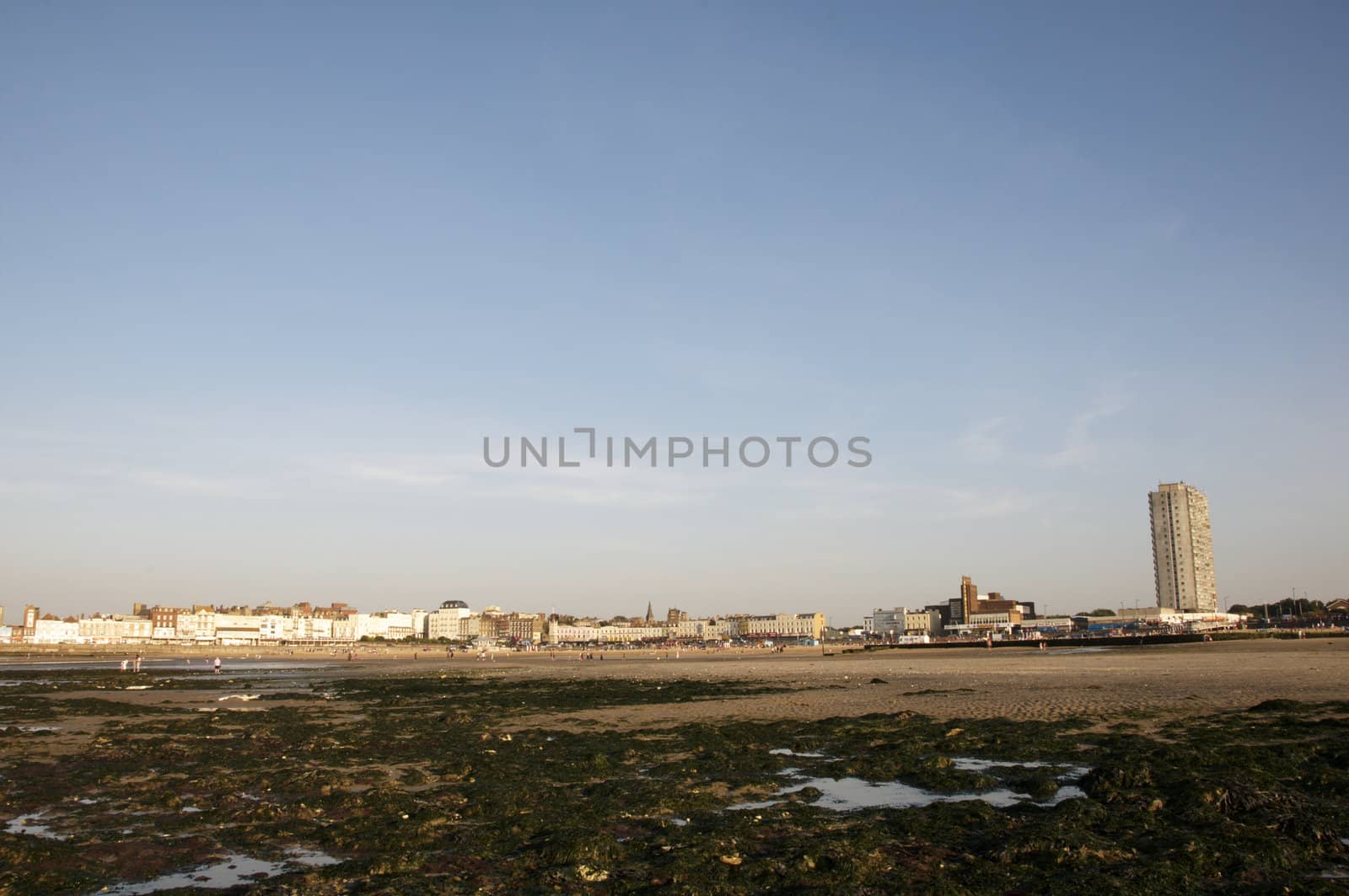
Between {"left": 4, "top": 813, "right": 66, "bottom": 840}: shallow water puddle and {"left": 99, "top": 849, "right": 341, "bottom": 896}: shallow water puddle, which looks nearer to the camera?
{"left": 99, "top": 849, "right": 341, "bottom": 896}: shallow water puddle

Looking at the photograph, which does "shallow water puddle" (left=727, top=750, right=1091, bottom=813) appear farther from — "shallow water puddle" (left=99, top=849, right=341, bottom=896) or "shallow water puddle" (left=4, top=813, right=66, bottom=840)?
"shallow water puddle" (left=4, top=813, right=66, bottom=840)

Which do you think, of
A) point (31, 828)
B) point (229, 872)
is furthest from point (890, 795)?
point (31, 828)

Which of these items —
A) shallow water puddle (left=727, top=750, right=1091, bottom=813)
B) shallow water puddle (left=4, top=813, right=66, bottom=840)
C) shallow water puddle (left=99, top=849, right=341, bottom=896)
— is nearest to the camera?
shallow water puddle (left=99, top=849, right=341, bottom=896)

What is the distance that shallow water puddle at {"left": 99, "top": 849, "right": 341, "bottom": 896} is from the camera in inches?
356

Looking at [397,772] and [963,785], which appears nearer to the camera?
[963,785]

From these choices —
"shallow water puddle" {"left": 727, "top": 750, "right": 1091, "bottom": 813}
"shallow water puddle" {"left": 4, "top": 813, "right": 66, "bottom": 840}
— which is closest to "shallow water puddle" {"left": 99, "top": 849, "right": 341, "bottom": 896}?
"shallow water puddle" {"left": 4, "top": 813, "right": 66, "bottom": 840}

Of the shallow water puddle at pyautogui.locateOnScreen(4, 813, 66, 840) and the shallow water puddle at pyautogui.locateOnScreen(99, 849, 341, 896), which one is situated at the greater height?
the shallow water puddle at pyautogui.locateOnScreen(99, 849, 341, 896)

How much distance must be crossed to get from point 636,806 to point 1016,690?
2300 centimetres

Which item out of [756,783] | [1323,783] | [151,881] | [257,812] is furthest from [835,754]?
[151,881]

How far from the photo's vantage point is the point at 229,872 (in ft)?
31.3

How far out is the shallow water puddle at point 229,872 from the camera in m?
9.04

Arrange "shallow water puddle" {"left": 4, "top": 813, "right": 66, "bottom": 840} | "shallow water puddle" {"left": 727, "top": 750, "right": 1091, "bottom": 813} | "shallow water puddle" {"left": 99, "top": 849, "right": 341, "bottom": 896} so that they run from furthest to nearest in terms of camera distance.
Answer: "shallow water puddle" {"left": 727, "top": 750, "right": 1091, "bottom": 813} < "shallow water puddle" {"left": 4, "top": 813, "right": 66, "bottom": 840} < "shallow water puddle" {"left": 99, "top": 849, "right": 341, "bottom": 896}

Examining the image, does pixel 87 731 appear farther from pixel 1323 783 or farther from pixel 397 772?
pixel 1323 783

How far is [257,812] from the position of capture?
12.2 metres
